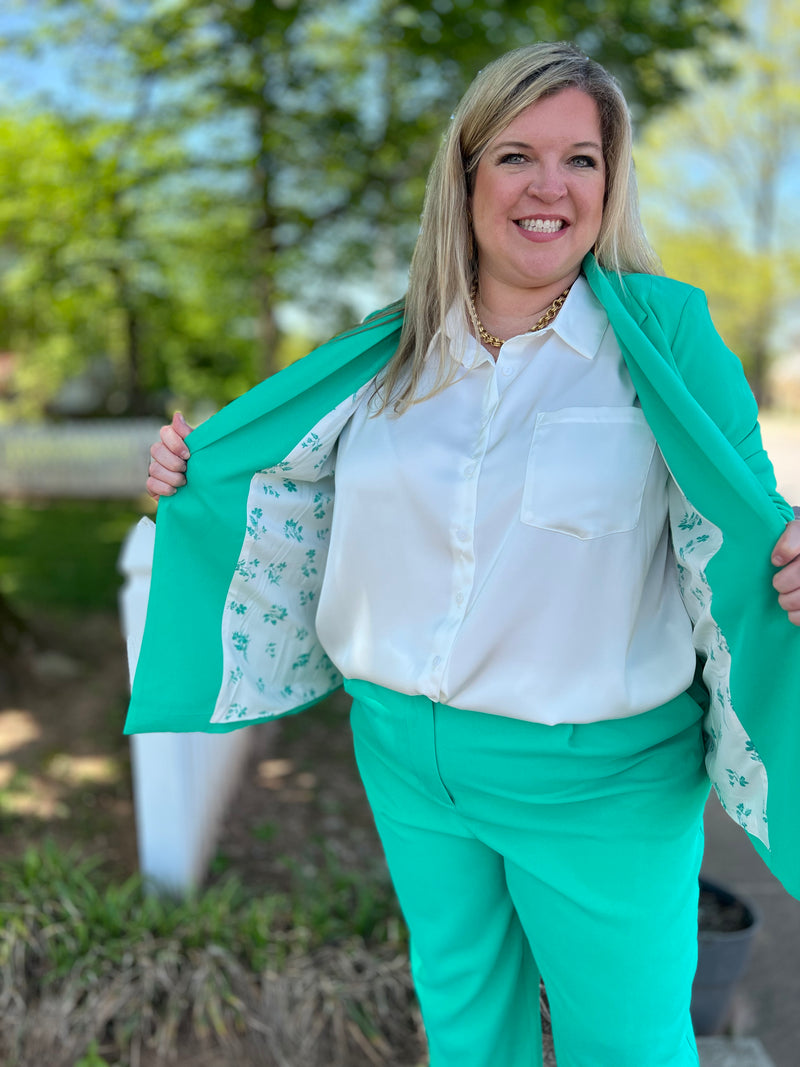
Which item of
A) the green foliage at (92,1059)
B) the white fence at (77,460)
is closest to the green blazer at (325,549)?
the green foliage at (92,1059)

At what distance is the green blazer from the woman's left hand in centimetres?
3

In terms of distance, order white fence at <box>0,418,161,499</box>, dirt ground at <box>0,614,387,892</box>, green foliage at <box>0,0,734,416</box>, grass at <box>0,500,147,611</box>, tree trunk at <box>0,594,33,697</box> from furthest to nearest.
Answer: white fence at <box>0,418,161,499</box> < grass at <box>0,500,147,611</box> < green foliage at <box>0,0,734,416</box> < tree trunk at <box>0,594,33,697</box> < dirt ground at <box>0,614,387,892</box>

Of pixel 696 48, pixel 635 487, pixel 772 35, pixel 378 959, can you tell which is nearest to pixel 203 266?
pixel 696 48

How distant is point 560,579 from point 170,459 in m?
0.82

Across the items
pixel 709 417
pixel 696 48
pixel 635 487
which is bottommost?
pixel 635 487

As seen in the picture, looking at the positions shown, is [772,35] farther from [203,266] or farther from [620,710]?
[620,710]

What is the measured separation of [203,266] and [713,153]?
18.8 metres

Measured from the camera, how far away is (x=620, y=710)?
4.97 feet

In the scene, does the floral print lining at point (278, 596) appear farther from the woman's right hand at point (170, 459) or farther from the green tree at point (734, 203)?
the green tree at point (734, 203)

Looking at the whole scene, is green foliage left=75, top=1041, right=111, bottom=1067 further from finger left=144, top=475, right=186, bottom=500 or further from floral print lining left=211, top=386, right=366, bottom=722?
finger left=144, top=475, right=186, bottom=500

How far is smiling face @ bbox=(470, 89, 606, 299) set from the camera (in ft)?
5.04

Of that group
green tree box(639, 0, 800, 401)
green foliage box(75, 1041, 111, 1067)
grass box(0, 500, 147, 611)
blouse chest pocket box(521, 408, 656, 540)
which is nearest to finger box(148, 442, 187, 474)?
blouse chest pocket box(521, 408, 656, 540)

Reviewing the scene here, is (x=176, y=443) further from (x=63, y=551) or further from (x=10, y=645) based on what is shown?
(x=63, y=551)

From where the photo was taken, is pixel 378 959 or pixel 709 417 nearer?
pixel 709 417
